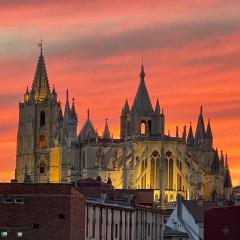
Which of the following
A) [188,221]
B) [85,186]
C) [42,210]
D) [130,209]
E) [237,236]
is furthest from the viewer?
[188,221]

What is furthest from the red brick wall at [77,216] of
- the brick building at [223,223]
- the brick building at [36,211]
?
the brick building at [223,223]

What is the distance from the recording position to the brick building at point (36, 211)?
8044cm

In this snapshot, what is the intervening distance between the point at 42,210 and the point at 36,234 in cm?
170

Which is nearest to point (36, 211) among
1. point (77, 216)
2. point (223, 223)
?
point (77, 216)

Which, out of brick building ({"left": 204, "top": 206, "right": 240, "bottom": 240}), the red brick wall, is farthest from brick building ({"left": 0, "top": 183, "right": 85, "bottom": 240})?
brick building ({"left": 204, "top": 206, "right": 240, "bottom": 240})

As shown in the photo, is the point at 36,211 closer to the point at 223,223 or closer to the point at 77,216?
the point at 77,216

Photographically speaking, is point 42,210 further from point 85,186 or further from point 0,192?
point 85,186

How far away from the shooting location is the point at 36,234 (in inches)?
3174

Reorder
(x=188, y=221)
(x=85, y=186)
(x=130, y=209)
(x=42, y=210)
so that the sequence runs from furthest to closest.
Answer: (x=188, y=221) < (x=85, y=186) < (x=130, y=209) < (x=42, y=210)

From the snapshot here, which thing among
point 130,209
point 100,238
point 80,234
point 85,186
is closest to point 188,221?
point 85,186

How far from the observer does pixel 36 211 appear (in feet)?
264

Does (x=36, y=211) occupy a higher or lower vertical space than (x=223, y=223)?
lower

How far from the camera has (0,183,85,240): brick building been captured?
8044 centimetres

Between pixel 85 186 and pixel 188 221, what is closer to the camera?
pixel 85 186
